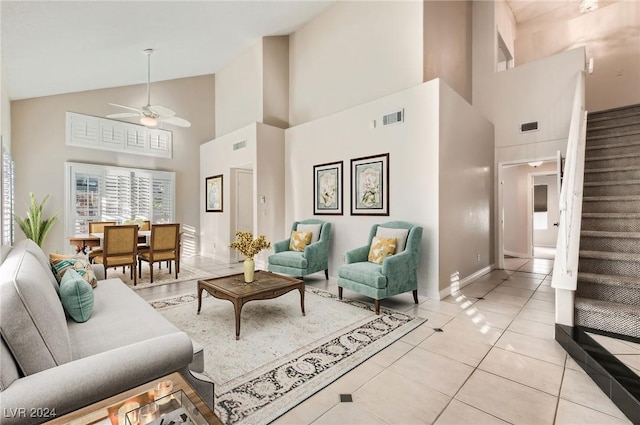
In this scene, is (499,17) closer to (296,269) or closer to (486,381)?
(296,269)

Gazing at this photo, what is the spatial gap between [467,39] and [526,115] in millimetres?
2095

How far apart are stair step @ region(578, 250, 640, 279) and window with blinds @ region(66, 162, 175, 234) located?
7.91 metres

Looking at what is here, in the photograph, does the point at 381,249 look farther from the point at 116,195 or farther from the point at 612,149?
the point at 116,195

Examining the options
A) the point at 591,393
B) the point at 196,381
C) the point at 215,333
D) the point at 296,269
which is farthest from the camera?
the point at 296,269

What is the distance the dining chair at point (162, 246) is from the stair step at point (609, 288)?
5.69 metres

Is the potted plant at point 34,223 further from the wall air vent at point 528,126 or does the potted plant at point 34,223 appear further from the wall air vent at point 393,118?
the wall air vent at point 528,126

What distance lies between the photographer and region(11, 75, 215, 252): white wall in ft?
18.0

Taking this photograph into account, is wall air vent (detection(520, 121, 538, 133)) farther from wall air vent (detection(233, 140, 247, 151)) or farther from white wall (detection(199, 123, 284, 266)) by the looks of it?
wall air vent (detection(233, 140, 247, 151))

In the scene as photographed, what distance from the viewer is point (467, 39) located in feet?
20.3

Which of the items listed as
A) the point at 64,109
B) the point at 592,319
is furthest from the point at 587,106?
the point at 64,109

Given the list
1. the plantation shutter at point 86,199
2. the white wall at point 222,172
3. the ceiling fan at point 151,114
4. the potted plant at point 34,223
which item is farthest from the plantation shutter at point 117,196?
the ceiling fan at point 151,114

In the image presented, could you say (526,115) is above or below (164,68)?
below

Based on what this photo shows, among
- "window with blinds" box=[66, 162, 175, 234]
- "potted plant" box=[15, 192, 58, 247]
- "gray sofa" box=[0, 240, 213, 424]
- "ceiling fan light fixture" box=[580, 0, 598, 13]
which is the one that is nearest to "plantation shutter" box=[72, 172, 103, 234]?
"window with blinds" box=[66, 162, 175, 234]

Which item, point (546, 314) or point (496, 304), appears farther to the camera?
point (496, 304)
